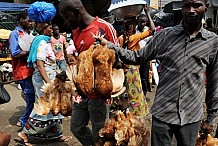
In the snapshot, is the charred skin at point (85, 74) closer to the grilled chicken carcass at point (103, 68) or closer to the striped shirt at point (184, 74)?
the grilled chicken carcass at point (103, 68)

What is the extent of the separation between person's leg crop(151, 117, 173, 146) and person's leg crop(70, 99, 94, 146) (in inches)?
38.6

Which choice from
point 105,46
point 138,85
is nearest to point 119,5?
point 105,46

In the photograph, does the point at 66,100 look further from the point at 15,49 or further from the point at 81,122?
the point at 15,49

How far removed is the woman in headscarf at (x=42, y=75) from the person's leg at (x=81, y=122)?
94 centimetres

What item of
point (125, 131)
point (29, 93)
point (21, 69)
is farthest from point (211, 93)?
point (21, 69)

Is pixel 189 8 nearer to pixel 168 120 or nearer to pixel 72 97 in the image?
pixel 168 120

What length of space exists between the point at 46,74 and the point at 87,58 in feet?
5.65

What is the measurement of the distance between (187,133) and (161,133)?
0.22 m

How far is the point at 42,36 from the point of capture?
4.57 m

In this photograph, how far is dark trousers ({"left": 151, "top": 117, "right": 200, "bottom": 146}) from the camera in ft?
9.27

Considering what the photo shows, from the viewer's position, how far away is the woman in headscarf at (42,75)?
4531mm

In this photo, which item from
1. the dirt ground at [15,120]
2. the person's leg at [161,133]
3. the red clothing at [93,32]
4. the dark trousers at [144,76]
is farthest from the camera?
the dark trousers at [144,76]

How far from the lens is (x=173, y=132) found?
9.50 feet

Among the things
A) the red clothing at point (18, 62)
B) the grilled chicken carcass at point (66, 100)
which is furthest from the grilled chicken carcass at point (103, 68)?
the red clothing at point (18, 62)
